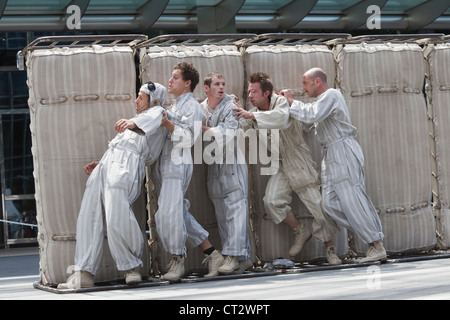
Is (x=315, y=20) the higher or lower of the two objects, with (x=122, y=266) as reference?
higher

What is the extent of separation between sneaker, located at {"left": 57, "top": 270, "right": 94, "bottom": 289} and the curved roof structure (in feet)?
18.3

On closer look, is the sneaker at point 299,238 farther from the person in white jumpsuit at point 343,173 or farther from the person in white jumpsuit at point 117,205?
the person in white jumpsuit at point 117,205

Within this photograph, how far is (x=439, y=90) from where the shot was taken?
8.57 m

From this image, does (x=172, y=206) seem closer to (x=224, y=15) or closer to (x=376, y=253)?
(x=376, y=253)

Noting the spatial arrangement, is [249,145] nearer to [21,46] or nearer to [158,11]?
[158,11]

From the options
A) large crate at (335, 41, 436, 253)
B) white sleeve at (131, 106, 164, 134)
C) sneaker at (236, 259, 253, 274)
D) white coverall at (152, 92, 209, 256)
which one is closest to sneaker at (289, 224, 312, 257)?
sneaker at (236, 259, 253, 274)

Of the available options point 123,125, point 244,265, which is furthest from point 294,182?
point 123,125

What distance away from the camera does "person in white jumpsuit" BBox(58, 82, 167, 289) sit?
6926 mm

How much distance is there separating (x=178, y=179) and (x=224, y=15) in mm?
6383

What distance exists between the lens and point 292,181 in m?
7.79
